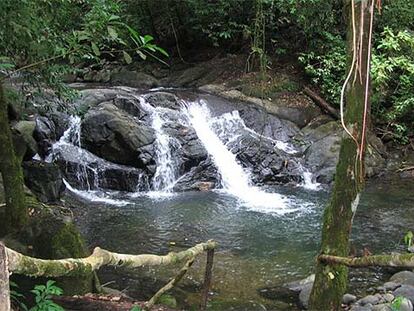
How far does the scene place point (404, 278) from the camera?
6.59 meters

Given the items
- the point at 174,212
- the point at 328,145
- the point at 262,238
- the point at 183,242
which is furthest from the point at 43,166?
the point at 328,145

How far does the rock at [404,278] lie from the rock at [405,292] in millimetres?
255

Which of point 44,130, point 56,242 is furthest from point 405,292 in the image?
point 44,130

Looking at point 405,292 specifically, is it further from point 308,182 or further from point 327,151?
point 327,151

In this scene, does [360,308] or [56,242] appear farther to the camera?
[360,308]

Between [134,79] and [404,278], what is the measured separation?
1322cm

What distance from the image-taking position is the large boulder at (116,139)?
40.0 feet

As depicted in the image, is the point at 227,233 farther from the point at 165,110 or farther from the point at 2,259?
the point at 2,259

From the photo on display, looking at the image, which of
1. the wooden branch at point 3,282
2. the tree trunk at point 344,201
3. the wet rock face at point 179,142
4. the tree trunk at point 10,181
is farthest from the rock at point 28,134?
the wooden branch at point 3,282

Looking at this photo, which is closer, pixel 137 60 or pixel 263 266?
pixel 263 266

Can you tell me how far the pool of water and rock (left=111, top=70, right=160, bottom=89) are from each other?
7.05m

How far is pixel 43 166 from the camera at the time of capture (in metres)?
9.73

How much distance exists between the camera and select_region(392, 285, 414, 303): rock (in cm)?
589

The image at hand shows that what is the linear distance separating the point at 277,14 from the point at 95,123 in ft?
25.6
